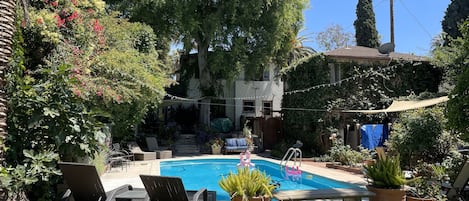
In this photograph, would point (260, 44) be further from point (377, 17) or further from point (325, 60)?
point (377, 17)

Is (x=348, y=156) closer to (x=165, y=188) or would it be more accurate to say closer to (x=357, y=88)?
(x=357, y=88)

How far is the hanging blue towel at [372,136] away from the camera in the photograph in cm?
1550

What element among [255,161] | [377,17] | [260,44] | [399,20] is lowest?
[255,161]

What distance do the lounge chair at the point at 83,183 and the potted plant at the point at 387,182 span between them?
3.83 m

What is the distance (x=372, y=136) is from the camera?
15.6 metres

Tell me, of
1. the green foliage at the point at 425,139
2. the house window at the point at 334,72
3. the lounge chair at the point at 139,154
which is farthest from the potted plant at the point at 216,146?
the green foliage at the point at 425,139

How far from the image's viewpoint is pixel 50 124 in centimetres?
483

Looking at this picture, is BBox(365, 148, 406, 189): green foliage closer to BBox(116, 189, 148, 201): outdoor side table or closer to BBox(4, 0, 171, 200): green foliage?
BBox(116, 189, 148, 201): outdoor side table

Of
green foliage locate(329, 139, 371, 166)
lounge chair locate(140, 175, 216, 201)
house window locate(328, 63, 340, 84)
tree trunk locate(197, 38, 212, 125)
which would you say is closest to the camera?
lounge chair locate(140, 175, 216, 201)

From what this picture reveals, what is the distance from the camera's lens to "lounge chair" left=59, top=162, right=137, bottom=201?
14.7ft

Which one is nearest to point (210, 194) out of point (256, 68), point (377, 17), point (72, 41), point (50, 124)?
point (50, 124)

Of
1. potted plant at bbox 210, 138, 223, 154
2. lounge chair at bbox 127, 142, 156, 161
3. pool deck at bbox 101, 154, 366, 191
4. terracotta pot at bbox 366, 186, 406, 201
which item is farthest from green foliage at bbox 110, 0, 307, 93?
terracotta pot at bbox 366, 186, 406, 201

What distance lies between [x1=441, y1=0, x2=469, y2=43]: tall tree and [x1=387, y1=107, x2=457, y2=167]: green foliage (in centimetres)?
2106

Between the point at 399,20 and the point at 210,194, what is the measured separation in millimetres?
20875
